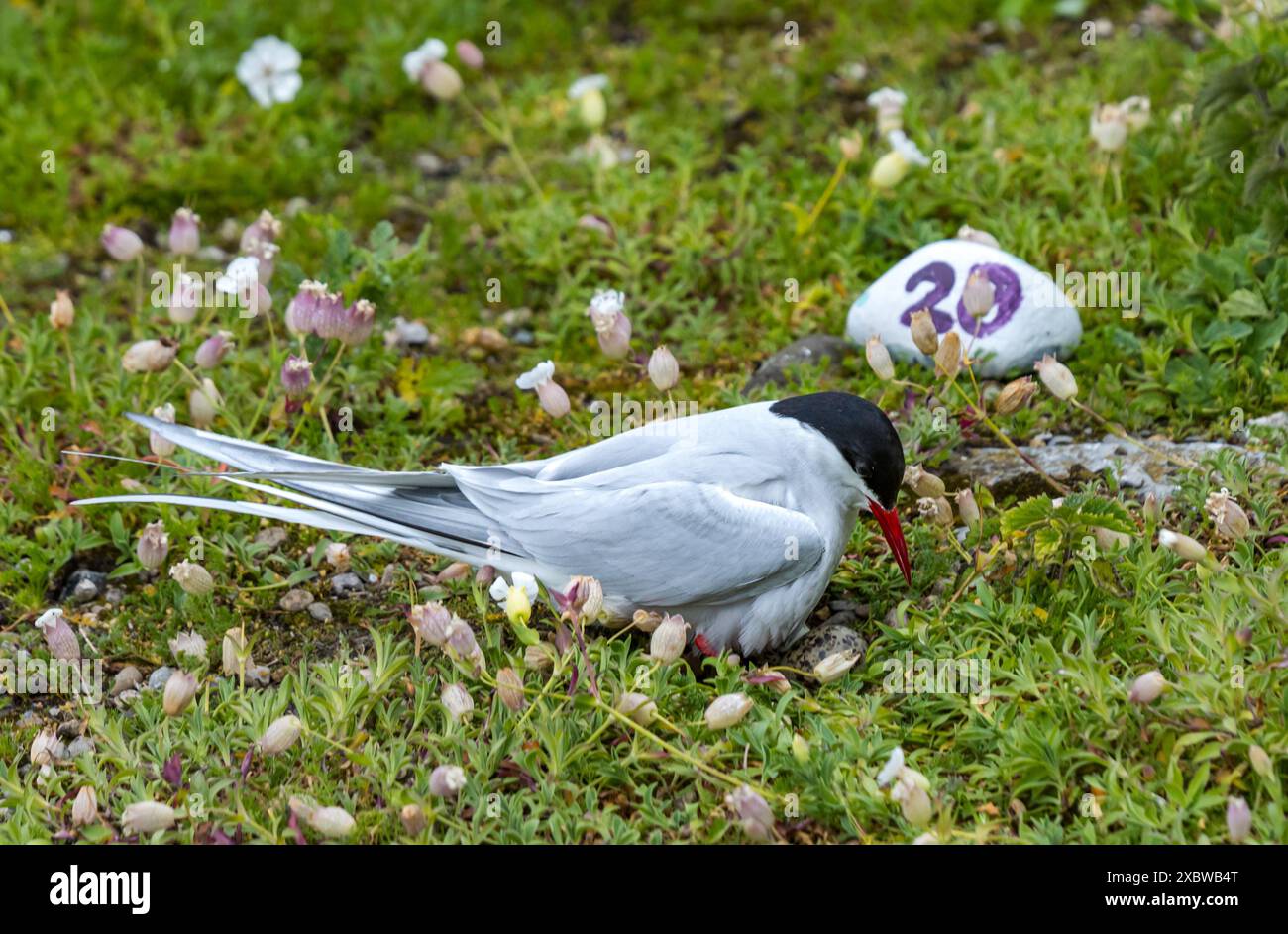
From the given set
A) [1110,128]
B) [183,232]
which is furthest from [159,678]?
[1110,128]

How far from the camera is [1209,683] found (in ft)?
9.62

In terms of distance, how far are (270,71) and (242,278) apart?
1.81 m

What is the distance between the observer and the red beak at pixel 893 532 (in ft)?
11.3

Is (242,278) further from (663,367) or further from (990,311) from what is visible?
(990,311)

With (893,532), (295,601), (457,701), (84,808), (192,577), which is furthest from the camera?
(295,601)

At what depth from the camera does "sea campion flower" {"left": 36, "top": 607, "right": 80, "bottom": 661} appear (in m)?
3.48

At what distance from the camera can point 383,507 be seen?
3482mm

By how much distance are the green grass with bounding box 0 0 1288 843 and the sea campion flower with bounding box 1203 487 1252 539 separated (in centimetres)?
7

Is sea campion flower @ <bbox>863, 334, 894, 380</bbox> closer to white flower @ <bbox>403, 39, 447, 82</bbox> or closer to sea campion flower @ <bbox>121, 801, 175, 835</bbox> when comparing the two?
sea campion flower @ <bbox>121, 801, 175, 835</bbox>

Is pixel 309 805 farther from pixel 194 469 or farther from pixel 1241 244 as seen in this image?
pixel 1241 244

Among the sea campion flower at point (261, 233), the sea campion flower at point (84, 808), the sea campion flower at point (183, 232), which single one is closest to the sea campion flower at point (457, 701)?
the sea campion flower at point (84, 808)
